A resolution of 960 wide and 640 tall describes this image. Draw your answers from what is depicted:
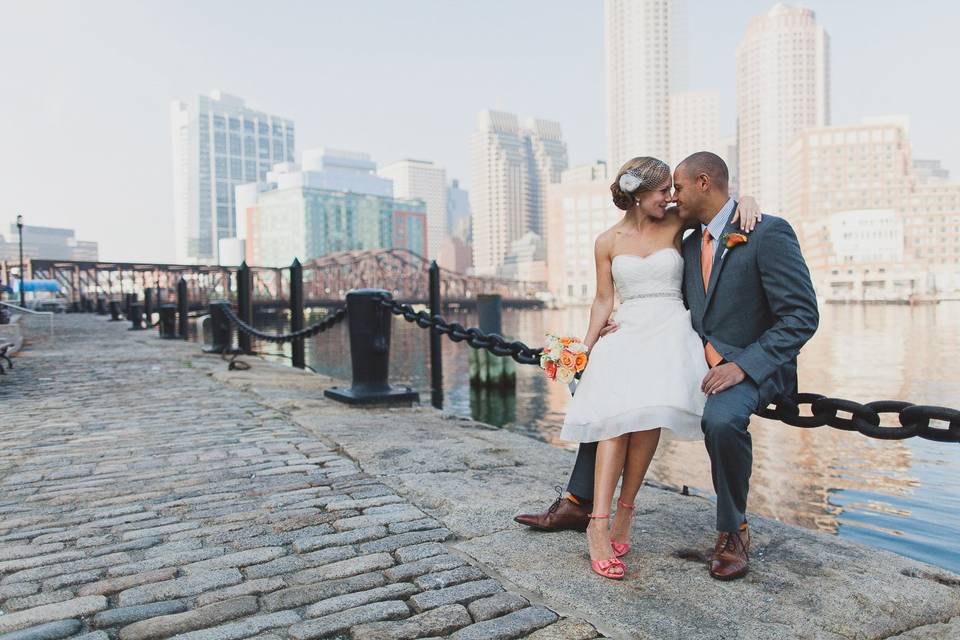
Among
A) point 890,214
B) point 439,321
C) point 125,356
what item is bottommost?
point 125,356

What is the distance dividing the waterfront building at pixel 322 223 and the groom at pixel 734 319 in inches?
4700

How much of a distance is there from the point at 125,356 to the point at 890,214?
12691 centimetres

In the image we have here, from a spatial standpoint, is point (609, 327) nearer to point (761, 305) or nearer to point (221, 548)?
point (761, 305)

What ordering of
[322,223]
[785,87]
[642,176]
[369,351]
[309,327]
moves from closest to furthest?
[642,176]
[369,351]
[309,327]
[322,223]
[785,87]

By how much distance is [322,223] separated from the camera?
131 m

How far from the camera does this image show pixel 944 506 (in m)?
6.23

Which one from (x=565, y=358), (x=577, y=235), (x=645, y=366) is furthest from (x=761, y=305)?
(x=577, y=235)

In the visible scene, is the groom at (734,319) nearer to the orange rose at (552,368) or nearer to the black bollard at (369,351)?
the orange rose at (552,368)

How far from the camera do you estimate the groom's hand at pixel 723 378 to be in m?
2.45

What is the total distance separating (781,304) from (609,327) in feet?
2.06

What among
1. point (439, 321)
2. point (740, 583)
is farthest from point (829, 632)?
point (439, 321)

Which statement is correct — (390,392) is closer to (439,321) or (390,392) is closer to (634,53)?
(439,321)

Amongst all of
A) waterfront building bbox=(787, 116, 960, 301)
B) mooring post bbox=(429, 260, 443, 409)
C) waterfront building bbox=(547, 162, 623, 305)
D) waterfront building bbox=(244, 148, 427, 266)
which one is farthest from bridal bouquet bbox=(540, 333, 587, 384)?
waterfront building bbox=(547, 162, 623, 305)

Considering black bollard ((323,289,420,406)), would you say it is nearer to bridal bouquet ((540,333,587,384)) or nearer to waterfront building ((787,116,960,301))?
bridal bouquet ((540,333,587,384))
